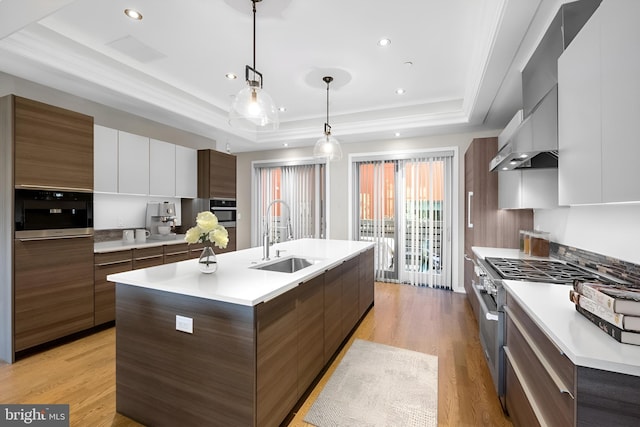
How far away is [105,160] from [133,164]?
352 mm

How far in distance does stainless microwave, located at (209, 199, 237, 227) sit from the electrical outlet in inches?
131

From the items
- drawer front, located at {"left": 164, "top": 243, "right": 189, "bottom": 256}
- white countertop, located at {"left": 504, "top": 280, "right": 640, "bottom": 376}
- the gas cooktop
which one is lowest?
drawer front, located at {"left": 164, "top": 243, "right": 189, "bottom": 256}

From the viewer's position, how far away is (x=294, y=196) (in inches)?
231

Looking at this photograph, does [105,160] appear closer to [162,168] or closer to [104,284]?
[162,168]

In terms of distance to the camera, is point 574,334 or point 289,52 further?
point 289,52

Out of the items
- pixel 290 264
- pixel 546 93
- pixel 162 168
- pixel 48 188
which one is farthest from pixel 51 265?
pixel 546 93

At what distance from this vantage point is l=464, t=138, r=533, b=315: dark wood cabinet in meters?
3.40

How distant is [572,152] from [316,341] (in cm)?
194

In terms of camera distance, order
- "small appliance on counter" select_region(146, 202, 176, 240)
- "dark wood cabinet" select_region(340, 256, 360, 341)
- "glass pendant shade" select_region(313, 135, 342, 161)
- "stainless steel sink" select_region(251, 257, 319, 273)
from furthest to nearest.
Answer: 1. "small appliance on counter" select_region(146, 202, 176, 240)
2. "glass pendant shade" select_region(313, 135, 342, 161)
3. "dark wood cabinet" select_region(340, 256, 360, 341)
4. "stainless steel sink" select_region(251, 257, 319, 273)

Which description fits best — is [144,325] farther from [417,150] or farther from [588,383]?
[417,150]

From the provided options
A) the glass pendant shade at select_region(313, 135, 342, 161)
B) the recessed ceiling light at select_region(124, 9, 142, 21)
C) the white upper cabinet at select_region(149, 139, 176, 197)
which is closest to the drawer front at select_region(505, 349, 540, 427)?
the glass pendant shade at select_region(313, 135, 342, 161)

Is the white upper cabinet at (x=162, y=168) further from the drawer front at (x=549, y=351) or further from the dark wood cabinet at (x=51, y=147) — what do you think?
the drawer front at (x=549, y=351)

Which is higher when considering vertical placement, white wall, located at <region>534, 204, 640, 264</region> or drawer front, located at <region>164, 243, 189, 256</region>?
white wall, located at <region>534, 204, 640, 264</region>

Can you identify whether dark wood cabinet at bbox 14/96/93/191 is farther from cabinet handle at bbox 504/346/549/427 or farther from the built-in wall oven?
cabinet handle at bbox 504/346/549/427
